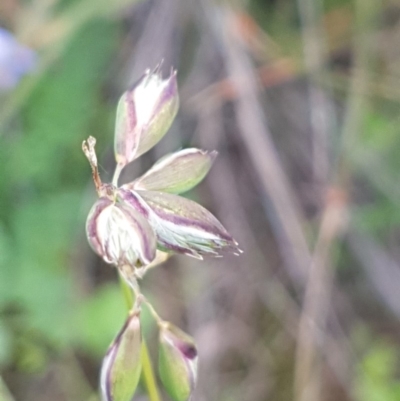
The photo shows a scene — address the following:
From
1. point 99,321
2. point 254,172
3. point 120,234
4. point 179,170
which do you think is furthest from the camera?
point 254,172

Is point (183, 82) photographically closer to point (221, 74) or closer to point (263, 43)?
point (221, 74)

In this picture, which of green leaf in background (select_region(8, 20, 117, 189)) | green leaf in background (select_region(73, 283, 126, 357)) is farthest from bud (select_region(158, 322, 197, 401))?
green leaf in background (select_region(8, 20, 117, 189))

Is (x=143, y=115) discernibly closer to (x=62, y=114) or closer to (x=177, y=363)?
(x=177, y=363)

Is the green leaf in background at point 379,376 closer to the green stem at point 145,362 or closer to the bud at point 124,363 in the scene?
the green stem at point 145,362

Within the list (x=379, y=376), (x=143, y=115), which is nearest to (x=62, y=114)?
(x=143, y=115)

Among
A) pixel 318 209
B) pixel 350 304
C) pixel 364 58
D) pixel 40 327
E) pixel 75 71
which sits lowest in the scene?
pixel 350 304

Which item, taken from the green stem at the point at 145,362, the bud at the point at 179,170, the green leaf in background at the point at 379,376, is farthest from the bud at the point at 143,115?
the green leaf in background at the point at 379,376

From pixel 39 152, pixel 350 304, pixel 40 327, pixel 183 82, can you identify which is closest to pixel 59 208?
pixel 39 152

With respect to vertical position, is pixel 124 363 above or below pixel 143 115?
below
